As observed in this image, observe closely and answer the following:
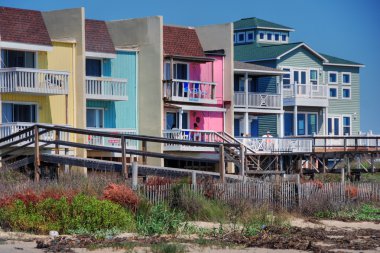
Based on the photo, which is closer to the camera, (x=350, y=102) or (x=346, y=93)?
(x=346, y=93)

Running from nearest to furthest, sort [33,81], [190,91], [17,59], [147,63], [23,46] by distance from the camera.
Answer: [33,81]
[23,46]
[17,59]
[147,63]
[190,91]

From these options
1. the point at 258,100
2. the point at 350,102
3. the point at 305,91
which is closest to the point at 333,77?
the point at 350,102

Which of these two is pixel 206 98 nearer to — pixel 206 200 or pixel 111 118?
pixel 111 118

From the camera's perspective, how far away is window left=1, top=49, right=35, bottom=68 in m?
45.4

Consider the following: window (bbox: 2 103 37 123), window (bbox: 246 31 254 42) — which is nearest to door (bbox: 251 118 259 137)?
window (bbox: 246 31 254 42)

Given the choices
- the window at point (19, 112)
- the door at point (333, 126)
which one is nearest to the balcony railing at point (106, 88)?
the window at point (19, 112)

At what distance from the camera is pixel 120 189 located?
28500mm

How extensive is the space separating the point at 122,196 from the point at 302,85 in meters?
38.1

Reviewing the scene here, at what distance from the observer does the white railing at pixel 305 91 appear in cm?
6435

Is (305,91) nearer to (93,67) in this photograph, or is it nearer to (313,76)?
(313,76)

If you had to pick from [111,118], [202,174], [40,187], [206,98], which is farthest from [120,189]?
[206,98]

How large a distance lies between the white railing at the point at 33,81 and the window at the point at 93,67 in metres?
3.27

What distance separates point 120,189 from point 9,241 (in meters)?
5.52

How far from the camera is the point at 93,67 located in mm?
→ 49531
